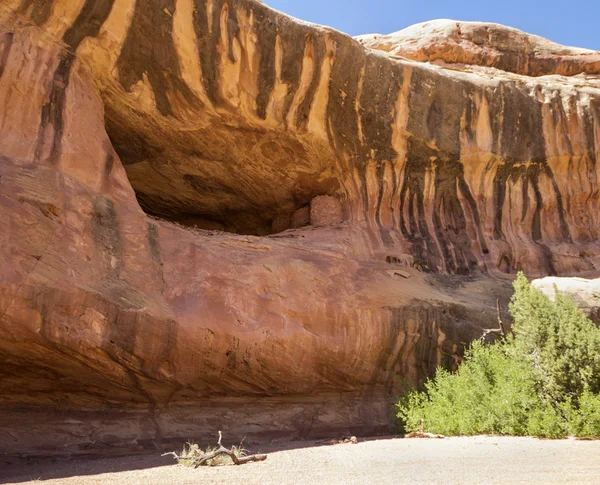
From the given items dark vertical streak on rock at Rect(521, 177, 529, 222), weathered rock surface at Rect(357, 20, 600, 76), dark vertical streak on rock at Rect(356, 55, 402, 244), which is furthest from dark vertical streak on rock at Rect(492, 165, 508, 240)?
weathered rock surface at Rect(357, 20, 600, 76)

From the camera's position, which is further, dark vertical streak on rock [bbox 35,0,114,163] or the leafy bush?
dark vertical streak on rock [bbox 35,0,114,163]

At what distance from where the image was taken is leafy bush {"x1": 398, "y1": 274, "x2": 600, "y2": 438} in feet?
22.6

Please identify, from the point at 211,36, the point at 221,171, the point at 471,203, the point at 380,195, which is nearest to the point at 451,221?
the point at 471,203

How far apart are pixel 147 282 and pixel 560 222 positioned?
10.2 m

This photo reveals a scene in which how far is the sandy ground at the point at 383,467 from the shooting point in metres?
4.57

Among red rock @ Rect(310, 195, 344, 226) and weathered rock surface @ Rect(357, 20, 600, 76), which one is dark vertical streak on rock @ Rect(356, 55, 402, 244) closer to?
red rock @ Rect(310, 195, 344, 226)

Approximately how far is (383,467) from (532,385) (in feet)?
11.1

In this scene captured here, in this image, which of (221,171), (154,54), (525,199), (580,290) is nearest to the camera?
(154,54)

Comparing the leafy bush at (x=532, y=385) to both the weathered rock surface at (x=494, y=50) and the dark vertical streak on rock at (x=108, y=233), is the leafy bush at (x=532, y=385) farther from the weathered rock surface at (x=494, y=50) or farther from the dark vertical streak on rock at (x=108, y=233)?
the weathered rock surface at (x=494, y=50)

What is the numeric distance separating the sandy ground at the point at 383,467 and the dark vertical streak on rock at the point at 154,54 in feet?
20.5

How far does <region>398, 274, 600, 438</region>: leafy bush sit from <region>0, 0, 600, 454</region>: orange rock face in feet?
5.10

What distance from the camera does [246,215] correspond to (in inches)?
536

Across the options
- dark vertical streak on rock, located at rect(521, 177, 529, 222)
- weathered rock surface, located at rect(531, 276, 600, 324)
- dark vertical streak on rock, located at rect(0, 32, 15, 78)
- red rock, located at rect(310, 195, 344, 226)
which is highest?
dark vertical streak on rock, located at rect(0, 32, 15, 78)

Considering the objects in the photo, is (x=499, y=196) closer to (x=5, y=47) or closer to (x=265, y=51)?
(x=265, y=51)
